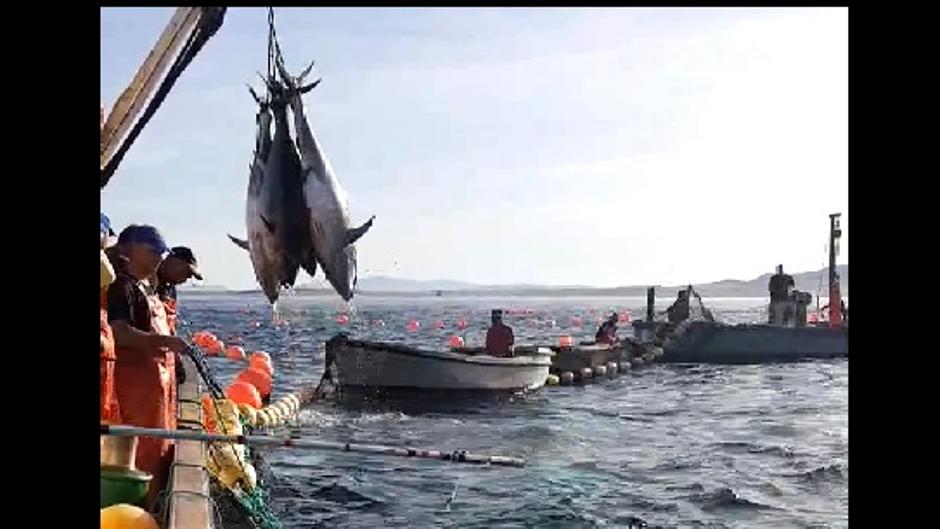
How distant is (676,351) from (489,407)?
14460 mm

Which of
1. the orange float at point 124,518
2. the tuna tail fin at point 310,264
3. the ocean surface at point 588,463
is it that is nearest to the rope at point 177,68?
the orange float at point 124,518

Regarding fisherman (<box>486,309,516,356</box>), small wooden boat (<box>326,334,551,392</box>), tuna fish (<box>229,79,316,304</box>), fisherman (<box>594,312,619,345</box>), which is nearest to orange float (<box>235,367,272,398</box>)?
small wooden boat (<box>326,334,551,392</box>)

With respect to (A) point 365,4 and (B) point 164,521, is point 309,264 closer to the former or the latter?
(B) point 164,521

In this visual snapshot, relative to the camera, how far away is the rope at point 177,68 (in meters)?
3.64

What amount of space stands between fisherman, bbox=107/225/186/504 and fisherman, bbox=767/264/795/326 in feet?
98.7

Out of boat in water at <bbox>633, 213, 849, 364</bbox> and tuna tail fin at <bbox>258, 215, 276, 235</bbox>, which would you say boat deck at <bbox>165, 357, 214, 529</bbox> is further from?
boat in water at <bbox>633, 213, 849, 364</bbox>

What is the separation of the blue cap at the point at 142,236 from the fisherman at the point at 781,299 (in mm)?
30138

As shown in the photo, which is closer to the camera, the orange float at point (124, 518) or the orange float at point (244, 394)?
the orange float at point (124, 518)

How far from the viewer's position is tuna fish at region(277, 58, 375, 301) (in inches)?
315

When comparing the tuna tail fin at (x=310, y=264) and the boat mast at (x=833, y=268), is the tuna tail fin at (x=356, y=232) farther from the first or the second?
the boat mast at (x=833, y=268)

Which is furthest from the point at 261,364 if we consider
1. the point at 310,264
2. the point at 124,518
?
the point at 124,518
